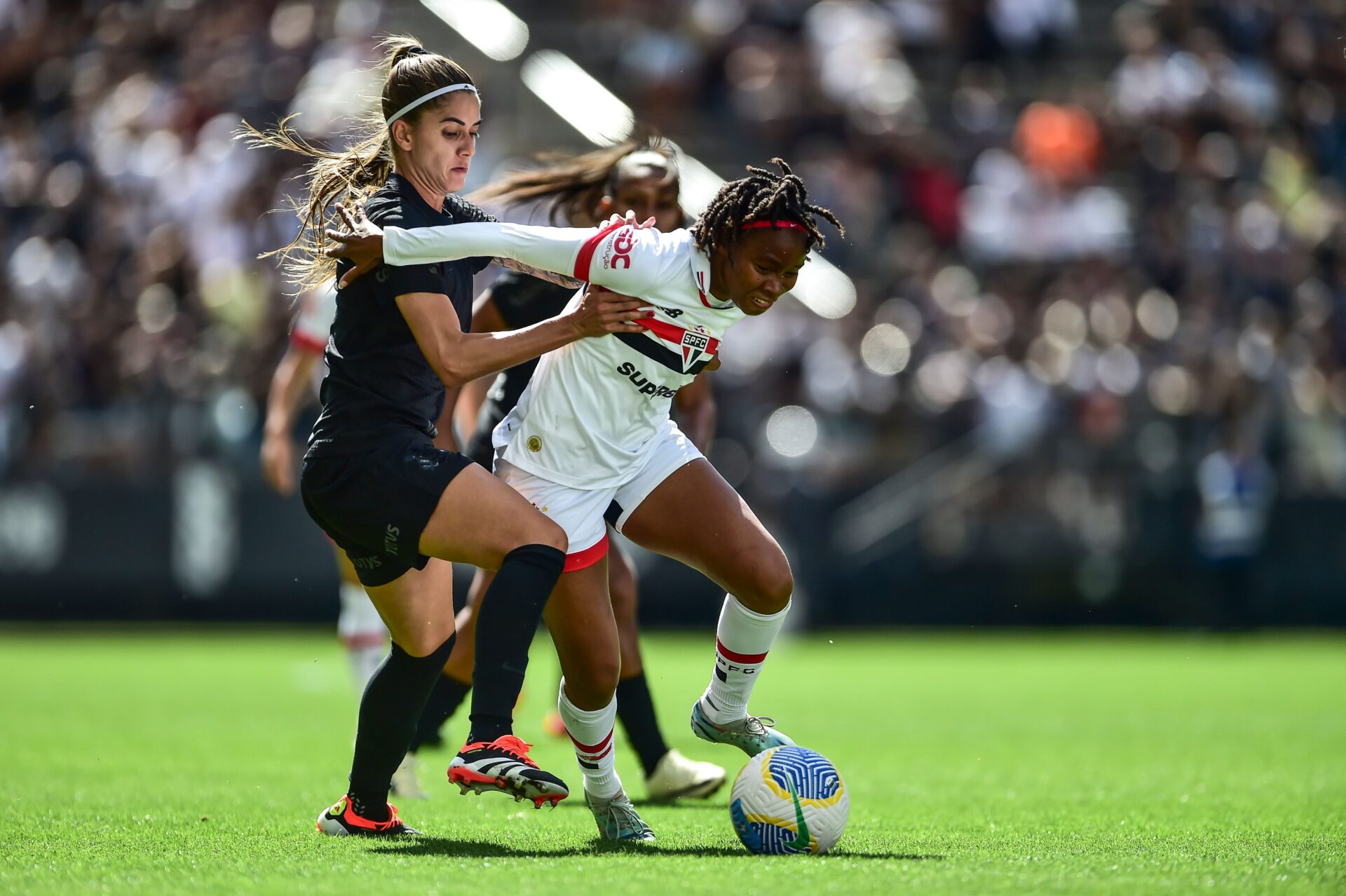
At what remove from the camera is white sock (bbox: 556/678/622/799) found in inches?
195

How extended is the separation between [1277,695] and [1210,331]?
5.99 meters

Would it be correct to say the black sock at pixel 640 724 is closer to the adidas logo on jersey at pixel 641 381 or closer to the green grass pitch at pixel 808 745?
→ the green grass pitch at pixel 808 745

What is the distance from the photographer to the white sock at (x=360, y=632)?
7094 mm

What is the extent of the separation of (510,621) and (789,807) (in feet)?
3.28

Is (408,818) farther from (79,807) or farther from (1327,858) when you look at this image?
(1327,858)

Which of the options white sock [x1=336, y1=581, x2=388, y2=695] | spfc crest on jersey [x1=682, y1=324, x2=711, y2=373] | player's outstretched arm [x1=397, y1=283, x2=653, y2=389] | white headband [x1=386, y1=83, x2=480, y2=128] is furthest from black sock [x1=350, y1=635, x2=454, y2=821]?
white sock [x1=336, y1=581, x2=388, y2=695]

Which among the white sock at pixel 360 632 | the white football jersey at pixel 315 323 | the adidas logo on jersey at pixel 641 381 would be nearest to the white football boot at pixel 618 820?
the adidas logo on jersey at pixel 641 381

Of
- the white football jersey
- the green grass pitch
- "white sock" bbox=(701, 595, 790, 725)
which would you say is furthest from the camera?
the white football jersey

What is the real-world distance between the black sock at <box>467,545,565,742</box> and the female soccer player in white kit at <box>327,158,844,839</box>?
332mm

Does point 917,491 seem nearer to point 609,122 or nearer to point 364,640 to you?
point 609,122

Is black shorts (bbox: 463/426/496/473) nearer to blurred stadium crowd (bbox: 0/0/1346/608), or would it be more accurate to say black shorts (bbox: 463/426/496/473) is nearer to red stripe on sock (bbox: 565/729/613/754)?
red stripe on sock (bbox: 565/729/613/754)

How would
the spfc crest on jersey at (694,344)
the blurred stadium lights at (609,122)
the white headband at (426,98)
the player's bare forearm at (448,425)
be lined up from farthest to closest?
the blurred stadium lights at (609,122) < the player's bare forearm at (448,425) < the spfc crest on jersey at (694,344) < the white headband at (426,98)

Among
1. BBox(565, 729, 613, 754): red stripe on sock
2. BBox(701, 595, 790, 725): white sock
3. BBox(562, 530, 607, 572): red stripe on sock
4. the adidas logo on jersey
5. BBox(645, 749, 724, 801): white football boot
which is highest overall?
the adidas logo on jersey

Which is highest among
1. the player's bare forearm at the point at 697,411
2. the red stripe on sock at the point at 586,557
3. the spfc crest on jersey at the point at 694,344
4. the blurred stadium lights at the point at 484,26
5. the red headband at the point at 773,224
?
the blurred stadium lights at the point at 484,26
